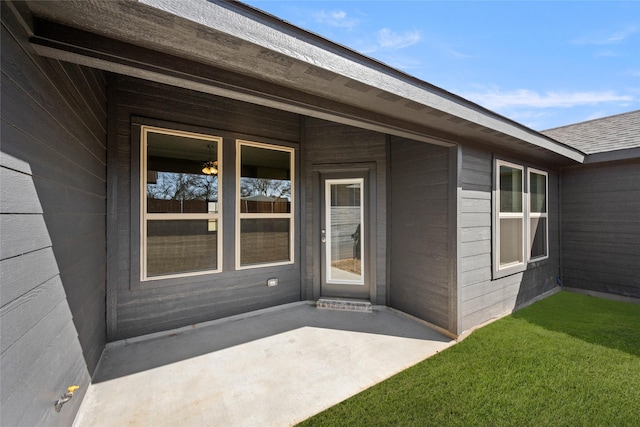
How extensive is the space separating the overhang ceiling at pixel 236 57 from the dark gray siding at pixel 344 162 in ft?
4.00

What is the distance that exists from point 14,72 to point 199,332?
8.76ft

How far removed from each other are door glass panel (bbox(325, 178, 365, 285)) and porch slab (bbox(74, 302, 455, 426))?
69 centimetres

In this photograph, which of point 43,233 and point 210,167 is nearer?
point 43,233

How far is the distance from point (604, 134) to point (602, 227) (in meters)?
1.87

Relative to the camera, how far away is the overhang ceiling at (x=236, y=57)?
1.17 metres

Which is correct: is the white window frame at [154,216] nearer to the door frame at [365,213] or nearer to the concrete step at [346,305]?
the door frame at [365,213]

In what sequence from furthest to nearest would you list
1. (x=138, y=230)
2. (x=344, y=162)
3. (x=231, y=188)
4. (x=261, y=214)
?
(x=344, y=162) < (x=261, y=214) < (x=231, y=188) < (x=138, y=230)

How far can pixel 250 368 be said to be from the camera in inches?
89.5

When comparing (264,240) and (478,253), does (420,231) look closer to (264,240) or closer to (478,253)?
(478,253)

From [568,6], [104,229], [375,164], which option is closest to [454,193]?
[375,164]

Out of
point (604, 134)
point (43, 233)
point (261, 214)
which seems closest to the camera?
point (43, 233)

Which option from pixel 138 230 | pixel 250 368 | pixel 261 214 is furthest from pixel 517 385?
pixel 138 230

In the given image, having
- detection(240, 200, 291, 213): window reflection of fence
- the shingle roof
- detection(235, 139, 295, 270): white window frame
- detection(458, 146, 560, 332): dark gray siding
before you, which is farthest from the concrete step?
the shingle roof

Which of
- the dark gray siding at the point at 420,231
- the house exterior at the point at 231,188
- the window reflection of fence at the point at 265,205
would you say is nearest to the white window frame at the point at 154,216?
the house exterior at the point at 231,188
